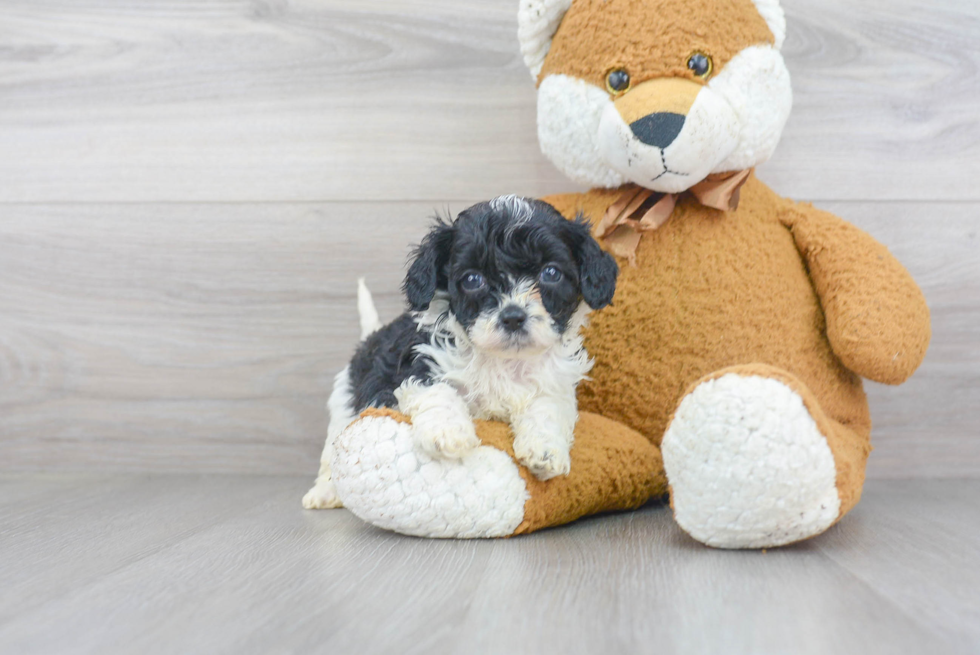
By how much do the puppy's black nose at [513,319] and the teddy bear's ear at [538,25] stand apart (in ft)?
2.07

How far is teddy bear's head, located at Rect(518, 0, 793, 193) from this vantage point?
1378 mm

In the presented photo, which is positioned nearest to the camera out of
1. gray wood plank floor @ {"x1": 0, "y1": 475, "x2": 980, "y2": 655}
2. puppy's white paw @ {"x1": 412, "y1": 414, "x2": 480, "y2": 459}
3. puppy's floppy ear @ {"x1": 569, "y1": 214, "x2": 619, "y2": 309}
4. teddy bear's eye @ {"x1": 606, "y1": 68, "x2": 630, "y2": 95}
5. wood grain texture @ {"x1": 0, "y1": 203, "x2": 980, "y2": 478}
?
gray wood plank floor @ {"x1": 0, "y1": 475, "x2": 980, "y2": 655}

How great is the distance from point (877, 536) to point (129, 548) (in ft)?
3.99

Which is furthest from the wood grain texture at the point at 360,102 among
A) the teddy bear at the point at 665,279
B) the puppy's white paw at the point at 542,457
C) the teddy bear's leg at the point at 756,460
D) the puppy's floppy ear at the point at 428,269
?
the teddy bear's leg at the point at 756,460

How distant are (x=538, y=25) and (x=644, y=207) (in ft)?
1.36

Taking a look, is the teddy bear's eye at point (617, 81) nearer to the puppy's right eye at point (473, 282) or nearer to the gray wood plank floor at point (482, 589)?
the puppy's right eye at point (473, 282)

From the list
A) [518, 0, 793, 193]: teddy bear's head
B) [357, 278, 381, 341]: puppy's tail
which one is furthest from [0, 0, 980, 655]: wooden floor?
[518, 0, 793, 193]: teddy bear's head

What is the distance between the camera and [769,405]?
1087mm

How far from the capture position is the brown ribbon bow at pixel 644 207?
1.49m

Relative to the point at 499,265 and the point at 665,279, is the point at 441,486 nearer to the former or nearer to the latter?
the point at 499,265

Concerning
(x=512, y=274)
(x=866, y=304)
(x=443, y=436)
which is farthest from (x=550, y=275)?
(x=866, y=304)

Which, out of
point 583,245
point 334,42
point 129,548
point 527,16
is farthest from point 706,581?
point 334,42

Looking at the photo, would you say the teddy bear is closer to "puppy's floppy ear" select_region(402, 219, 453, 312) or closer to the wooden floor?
"puppy's floppy ear" select_region(402, 219, 453, 312)

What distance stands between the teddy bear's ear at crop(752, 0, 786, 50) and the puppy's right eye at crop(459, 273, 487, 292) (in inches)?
29.9
